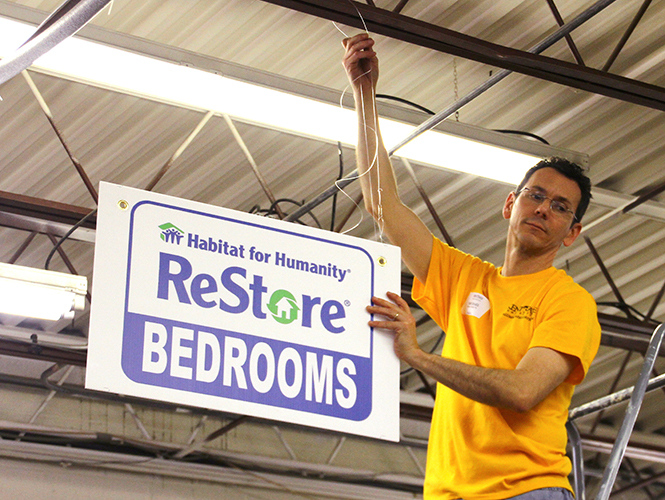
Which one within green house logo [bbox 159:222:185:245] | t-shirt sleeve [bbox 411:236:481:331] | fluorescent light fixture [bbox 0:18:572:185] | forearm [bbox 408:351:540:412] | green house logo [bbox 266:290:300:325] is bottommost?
forearm [bbox 408:351:540:412]

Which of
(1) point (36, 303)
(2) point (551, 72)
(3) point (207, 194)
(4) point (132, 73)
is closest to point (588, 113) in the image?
(2) point (551, 72)

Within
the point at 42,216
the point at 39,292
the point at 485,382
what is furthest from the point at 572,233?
the point at 42,216

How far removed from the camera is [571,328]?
2.65 metres

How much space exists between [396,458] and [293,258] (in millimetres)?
10187

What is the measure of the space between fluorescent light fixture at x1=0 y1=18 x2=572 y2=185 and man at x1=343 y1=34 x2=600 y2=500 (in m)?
2.30

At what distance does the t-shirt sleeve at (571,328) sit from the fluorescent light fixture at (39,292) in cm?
452

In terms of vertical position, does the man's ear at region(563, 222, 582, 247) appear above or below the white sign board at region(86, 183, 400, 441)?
above

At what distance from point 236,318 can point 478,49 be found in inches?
120

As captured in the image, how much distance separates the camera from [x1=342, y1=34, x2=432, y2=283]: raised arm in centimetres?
293

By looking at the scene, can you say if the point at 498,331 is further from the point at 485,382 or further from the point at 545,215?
the point at 545,215

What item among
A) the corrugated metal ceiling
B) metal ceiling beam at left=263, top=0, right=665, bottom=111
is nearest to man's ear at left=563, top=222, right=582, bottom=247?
metal ceiling beam at left=263, top=0, right=665, bottom=111

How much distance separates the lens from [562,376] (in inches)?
103

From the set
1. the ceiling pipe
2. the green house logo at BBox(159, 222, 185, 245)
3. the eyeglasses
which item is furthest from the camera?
the ceiling pipe

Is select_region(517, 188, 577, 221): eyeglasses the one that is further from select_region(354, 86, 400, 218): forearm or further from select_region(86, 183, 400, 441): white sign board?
select_region(86, 183, 400, 441): white sign board
